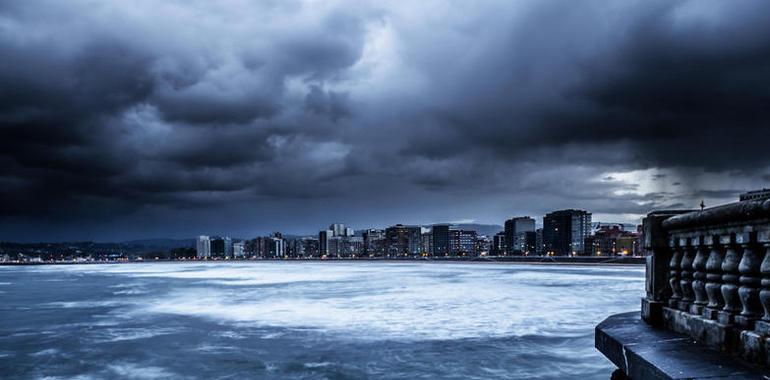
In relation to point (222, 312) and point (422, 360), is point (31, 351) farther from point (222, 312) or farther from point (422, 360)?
point (422, 360)

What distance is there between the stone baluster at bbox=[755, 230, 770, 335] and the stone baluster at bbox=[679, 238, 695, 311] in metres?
1.57

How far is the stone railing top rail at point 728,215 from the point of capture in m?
4.69

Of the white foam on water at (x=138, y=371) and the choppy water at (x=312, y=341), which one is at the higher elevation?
the white foam on water at (x=138, y=371)

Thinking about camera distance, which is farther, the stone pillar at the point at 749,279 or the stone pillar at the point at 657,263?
the stone pillar at the point at 657,263

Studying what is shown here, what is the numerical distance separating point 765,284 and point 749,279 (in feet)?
0.98

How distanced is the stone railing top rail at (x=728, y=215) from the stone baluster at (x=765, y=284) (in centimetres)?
19

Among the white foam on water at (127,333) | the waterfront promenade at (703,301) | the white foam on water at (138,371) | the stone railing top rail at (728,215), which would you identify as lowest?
the white foam on water at (127,333)

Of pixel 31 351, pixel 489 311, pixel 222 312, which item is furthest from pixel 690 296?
pixel 222 312

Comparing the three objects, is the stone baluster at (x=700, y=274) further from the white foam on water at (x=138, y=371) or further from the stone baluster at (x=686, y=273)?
the white foam on water at (x=138, y=371)

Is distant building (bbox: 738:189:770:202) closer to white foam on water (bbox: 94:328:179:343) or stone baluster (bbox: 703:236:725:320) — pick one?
stone baluster (bbox: 703:236:725:320)

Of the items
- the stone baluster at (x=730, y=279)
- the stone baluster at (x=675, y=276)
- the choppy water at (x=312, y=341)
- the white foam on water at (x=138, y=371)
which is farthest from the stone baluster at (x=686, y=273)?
the white foam on water at (x=138, y=371)

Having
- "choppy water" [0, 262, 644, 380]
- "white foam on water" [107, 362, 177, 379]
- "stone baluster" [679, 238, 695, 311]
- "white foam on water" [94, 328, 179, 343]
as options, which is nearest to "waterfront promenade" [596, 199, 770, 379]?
"stone baluster" [679, 238, 695, 311]

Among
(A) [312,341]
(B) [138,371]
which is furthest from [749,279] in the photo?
(A) [312,341]

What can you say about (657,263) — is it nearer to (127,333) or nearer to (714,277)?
(714,277)
